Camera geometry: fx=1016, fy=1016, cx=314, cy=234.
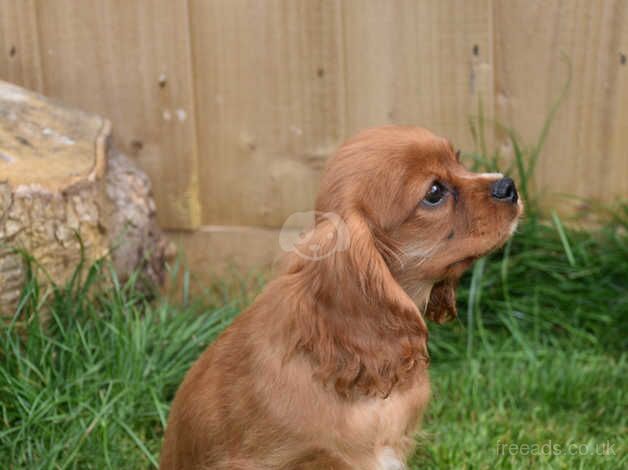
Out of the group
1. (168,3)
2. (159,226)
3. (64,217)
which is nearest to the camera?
(64,217)

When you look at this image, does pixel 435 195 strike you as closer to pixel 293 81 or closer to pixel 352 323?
pixel 352 323

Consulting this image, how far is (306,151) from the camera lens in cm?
448

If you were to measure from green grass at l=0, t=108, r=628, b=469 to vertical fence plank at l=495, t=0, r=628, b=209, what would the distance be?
124 mm

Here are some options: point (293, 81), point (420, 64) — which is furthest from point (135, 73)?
point (420, 64)

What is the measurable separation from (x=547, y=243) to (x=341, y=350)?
5.85ft

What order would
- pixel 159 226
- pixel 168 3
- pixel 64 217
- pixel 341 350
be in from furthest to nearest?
pixel 159 226 → pixel 168 3 → pixel 64 217 → pixel 341 350

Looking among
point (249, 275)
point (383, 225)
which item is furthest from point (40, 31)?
point (383, 225)

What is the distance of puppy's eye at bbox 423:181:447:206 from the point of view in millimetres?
2986

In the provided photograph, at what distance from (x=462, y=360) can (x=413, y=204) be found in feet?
5.01

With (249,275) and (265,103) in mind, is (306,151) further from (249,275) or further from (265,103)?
(249,275)

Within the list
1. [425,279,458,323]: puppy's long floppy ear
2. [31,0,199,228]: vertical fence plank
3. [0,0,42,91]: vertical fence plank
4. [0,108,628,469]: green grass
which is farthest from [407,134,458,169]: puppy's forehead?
[0,0,42,91]: vertical fence plank

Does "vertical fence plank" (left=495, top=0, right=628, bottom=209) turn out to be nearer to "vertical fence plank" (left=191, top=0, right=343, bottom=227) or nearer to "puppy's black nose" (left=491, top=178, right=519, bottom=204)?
"vertical fence plank" (left=191, top=0, right=343, bottom=227)

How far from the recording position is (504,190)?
302cm

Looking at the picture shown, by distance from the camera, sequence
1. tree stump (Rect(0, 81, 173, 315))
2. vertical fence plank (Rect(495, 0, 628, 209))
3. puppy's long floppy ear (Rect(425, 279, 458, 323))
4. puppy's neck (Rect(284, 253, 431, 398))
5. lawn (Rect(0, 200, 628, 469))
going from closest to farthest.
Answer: puppy's neck (Rect(284, 253, 431, 398)) < puppy's long floppy ear (Rect(425, 279, 458, 323)) < lawn (Rect(0, 200, 628, 469)) < tree stump (Rect(0, 81, 173, 315)) < vertical fence plank (Rect(495, 0, 628, 209))
